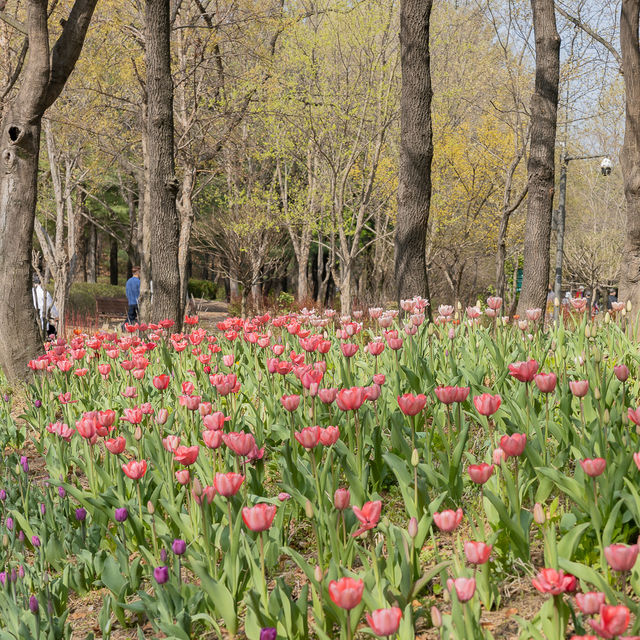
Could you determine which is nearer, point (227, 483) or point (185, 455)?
point (227, 483)

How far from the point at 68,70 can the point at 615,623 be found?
8.30 meters

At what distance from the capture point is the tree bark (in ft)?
24.6

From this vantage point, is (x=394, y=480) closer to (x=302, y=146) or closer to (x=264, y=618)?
(x=264, y=618)

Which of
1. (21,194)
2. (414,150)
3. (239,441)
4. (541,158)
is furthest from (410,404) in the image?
(541,158)

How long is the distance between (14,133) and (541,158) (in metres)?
6.30

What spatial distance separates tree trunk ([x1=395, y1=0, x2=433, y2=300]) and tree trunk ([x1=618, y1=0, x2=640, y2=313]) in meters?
3.12

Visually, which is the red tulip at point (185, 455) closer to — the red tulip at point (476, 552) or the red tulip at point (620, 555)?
the red tulip at point (476, 552)

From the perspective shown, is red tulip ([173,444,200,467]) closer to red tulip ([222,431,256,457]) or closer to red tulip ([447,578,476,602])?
red tulip ([222,431,256,457])

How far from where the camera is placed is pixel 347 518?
2.50m

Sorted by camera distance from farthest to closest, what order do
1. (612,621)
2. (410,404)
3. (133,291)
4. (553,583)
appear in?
1. (133,291)
2. (410,404)
3. (553,583)
4. (612,621)

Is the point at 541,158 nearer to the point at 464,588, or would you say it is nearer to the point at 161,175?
the point at 161,175

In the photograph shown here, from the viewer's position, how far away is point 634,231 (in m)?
9.10

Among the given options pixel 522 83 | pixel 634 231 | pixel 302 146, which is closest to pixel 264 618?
pixel 634 231

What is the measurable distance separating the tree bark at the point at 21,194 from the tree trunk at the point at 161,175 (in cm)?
144
